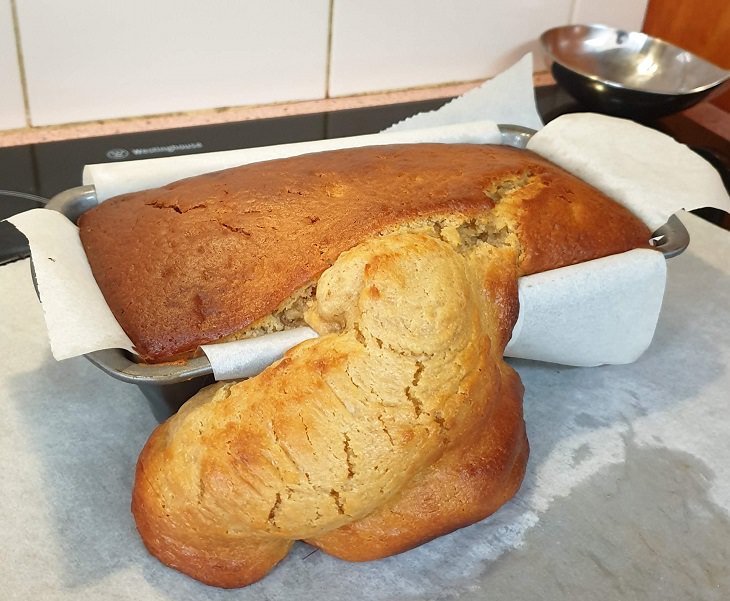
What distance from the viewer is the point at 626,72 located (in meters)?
1.49

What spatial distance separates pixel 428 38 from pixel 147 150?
0.54m

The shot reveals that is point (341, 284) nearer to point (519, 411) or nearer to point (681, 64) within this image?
point (519, 411)

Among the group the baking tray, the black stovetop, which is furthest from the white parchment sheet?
the black stovetop

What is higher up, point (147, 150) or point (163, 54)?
point (163, 54)

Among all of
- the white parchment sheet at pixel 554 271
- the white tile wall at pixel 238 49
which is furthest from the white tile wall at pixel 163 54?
the white parchment sheet at pixel 554 271

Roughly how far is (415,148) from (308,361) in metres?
0.39

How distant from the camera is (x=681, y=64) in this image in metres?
1.46

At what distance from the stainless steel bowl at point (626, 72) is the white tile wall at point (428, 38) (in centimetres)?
6

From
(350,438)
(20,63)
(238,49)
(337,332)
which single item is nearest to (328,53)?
(238,49)

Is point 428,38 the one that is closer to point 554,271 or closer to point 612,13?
point 612,13

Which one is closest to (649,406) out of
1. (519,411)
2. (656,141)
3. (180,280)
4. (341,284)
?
(519,411)

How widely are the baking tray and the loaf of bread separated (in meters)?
0.03

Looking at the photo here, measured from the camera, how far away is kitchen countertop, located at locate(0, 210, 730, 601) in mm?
764

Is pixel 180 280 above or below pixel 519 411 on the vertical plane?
above
